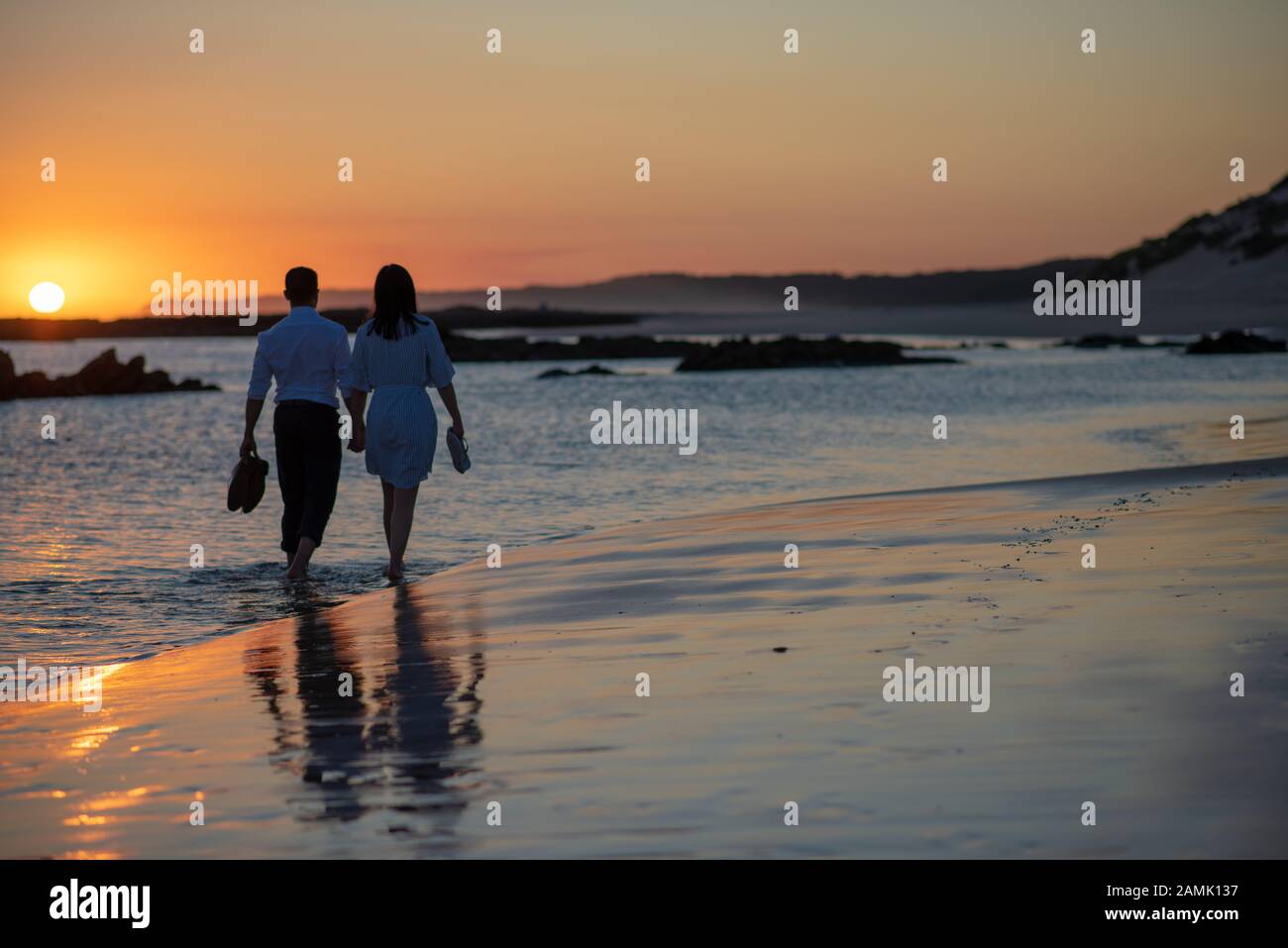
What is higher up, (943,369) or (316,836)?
(943,369)

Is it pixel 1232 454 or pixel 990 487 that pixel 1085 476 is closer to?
pixel 990 487

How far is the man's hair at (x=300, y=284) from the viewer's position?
381 inches

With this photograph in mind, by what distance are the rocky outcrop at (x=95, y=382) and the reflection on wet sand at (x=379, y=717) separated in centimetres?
5146

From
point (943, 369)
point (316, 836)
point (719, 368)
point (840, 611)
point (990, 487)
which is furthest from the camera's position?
point (719, 368)

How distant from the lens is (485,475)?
1880 cm

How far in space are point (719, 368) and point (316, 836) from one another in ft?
201

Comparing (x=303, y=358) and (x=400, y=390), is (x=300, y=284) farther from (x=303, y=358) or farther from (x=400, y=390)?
(x=400, y=390)

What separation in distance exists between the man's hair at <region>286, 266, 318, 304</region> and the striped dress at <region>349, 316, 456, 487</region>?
1.39 ft

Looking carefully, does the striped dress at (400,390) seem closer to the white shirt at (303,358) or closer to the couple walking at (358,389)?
the couple walking at (358,389)

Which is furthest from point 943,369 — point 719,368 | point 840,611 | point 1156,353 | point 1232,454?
point 840,611

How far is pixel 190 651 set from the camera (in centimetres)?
771

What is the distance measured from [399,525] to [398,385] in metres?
1.01

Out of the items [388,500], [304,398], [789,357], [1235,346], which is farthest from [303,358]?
[1235,346]

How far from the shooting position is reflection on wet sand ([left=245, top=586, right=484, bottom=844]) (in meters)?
4.53
